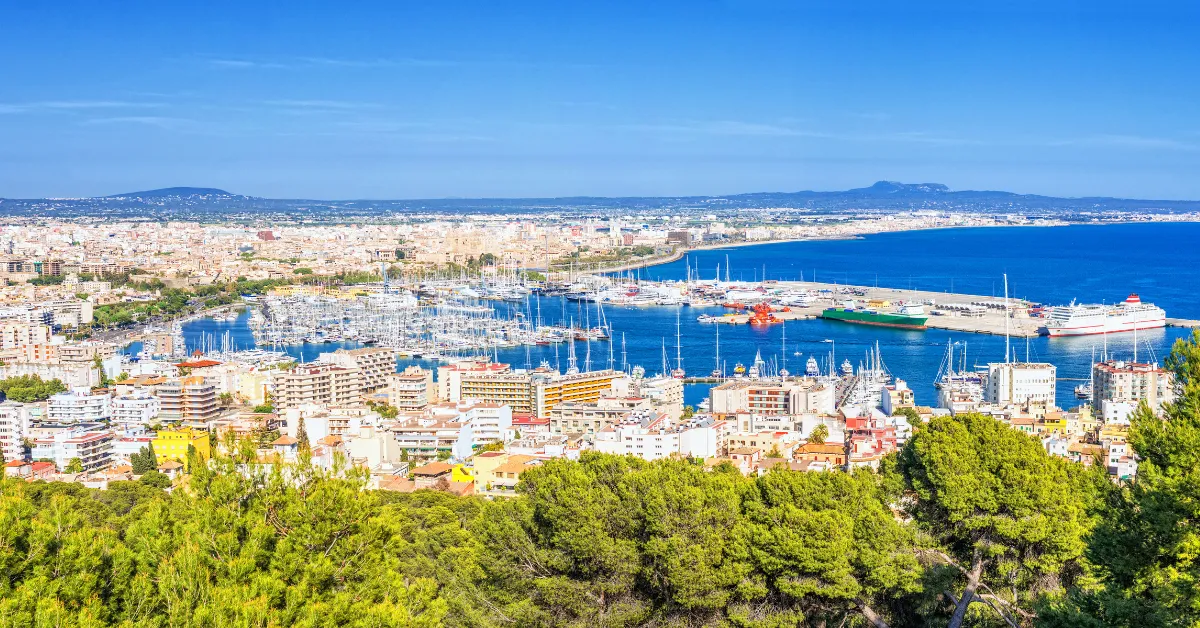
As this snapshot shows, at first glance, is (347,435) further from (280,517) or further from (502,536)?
(280,517)

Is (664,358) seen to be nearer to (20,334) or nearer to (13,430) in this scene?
(13,430)

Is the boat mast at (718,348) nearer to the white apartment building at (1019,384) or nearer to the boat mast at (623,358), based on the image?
the boat mast at (623,358)

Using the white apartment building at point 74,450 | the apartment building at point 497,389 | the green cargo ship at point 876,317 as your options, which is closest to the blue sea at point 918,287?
the green cargo ship at point 876,317

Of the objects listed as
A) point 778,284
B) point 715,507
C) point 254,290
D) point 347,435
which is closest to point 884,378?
point 347,435

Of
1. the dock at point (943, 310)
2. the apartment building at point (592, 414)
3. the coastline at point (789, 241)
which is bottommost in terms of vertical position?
the dock at point (943, 310)

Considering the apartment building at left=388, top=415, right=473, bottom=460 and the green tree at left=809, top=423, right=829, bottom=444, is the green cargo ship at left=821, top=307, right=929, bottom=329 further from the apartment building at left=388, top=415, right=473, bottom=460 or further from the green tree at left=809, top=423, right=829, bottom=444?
the apartment building at left=388, top=415, right=473, bottom=460

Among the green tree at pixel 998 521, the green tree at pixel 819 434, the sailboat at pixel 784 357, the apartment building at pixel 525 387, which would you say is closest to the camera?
the green tree at pixel 998 521

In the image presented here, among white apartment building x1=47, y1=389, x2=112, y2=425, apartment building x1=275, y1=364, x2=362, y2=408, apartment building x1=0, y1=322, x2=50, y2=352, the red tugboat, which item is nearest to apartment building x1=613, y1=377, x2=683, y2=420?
apartment building x1=275, y1=364, x2=362, y2=408
